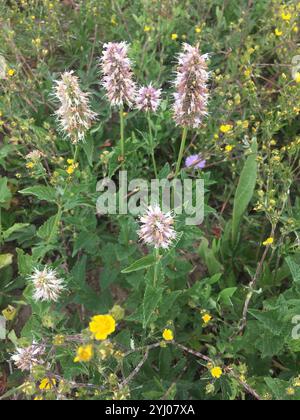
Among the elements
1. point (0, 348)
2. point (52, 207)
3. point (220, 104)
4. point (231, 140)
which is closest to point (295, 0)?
point (220, 104)

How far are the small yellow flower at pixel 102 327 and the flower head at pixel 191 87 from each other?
898mm

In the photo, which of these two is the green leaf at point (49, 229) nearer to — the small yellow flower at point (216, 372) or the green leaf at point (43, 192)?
the green leaf at point (43, 192)

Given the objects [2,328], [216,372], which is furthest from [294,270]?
[2,328]

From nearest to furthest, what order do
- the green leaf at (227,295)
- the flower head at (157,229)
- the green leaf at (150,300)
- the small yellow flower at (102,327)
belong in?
the small yellow flower at (102,327)
the flower head at (157,229)
the green leaf at (150,300)
the green leaf at (227,295)

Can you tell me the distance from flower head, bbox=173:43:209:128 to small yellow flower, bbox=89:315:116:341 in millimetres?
898

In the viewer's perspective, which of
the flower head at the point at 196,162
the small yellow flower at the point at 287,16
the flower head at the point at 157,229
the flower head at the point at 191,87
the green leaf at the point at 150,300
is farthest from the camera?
the small yellow flower at the point at 287,16

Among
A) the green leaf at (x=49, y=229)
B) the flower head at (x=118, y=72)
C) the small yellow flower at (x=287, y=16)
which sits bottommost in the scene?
the green leaf at (x=49, y=229)

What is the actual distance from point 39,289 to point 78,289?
52 cm

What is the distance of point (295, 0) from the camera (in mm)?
3123

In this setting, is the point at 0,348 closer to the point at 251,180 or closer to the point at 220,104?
the point at 251,180

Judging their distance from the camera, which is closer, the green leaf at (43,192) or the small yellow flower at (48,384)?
the small yellow flower at (48,384)

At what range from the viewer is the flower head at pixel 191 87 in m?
1.80

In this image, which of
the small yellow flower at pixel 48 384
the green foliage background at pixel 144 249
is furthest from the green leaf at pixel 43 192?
the small yellow flower at pixel 48 384

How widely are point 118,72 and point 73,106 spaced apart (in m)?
0.23
